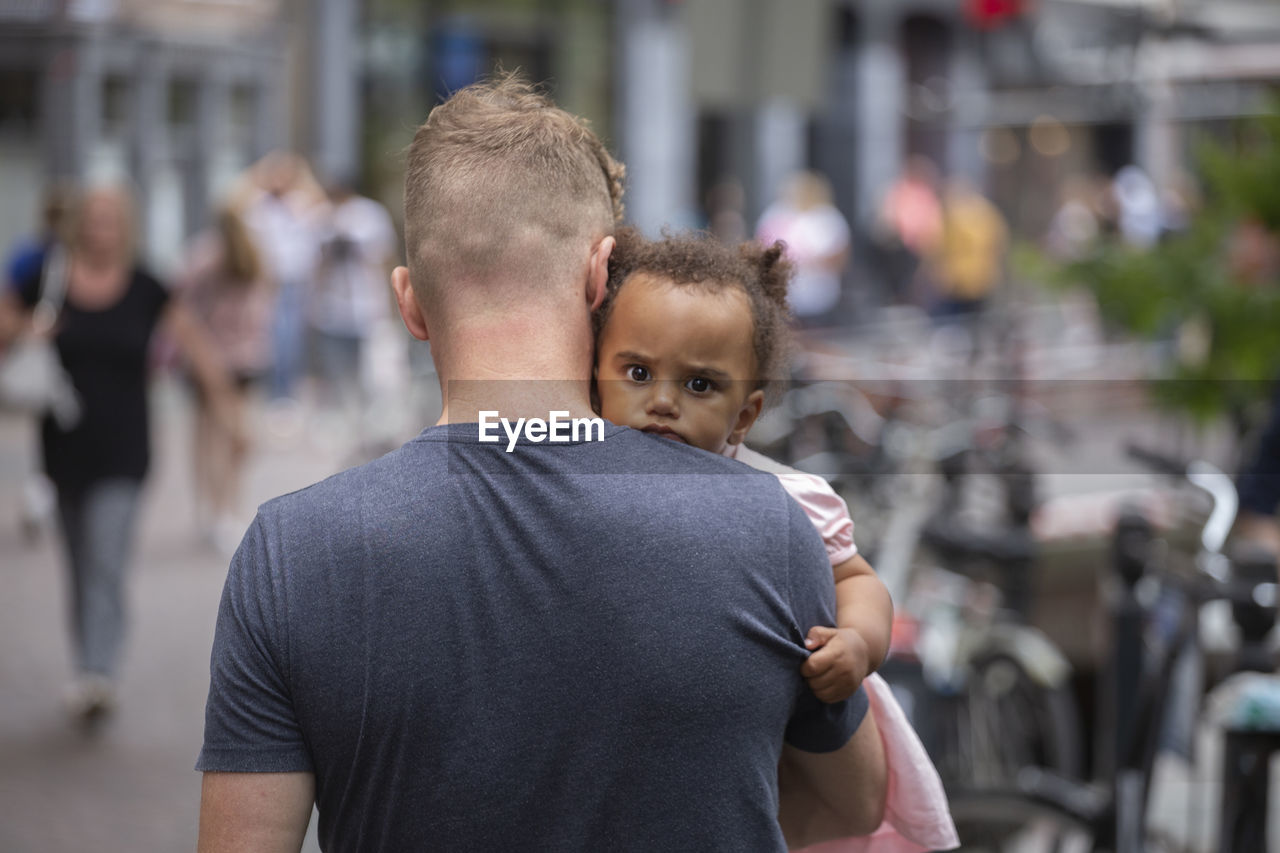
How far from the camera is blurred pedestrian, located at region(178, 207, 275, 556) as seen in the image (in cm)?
841

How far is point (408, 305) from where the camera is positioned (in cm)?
169

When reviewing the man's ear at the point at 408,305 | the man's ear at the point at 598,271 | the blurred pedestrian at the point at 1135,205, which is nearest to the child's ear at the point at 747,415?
the man's ear at the point at 598,271

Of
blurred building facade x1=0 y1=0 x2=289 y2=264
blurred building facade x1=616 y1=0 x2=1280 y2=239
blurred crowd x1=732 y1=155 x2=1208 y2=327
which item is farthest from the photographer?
blurred building facade x1=0 y1=0 x2=289 y2=264

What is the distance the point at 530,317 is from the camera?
158 cm

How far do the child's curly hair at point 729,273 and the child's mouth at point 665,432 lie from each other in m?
0.12

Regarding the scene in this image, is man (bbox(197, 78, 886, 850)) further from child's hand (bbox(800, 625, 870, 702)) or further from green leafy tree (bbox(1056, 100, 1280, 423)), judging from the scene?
green leafy tree (bbox(1056, 100, 1280, 423))

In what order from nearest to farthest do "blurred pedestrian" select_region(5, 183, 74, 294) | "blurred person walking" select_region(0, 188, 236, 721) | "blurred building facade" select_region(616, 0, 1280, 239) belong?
"blurred building facade" select_region(616, 0, 1280, 239) < "blurred person walking" select_region(0, 188, 236, 721) < "blurred pedestrian" select_region(5, 183, 74, 294)

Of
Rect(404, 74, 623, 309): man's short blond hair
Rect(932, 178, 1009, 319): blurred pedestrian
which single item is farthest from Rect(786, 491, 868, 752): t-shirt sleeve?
Rect(932, 178, 1009, 319): blurred pedestrian

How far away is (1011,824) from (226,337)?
6.02 metres

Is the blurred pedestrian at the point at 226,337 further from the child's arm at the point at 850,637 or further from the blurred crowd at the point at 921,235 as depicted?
the child's arm at the point at 850,637

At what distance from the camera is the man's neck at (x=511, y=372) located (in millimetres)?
1560

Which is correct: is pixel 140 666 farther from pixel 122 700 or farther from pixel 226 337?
pixel 226 337

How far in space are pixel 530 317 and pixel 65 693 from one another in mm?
5136

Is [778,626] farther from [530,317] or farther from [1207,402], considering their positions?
[1207,402]
